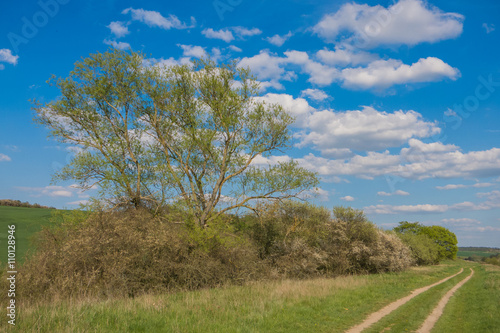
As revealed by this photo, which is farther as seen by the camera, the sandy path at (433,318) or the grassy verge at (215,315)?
the sandy path at (433,318)

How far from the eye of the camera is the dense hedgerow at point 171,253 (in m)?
14.8

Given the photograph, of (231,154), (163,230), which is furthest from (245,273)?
(231,154)

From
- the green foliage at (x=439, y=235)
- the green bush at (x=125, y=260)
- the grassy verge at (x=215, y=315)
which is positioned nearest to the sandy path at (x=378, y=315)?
the grassy verge at (x=215, y=315)

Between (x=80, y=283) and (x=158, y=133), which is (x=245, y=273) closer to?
(x=80, y=283)

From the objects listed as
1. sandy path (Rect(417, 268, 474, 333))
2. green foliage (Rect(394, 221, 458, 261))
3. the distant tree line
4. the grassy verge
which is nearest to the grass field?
the distant tree line

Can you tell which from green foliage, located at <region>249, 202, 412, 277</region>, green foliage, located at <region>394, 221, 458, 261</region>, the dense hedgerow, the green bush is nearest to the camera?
the green bush

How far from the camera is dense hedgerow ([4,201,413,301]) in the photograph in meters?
14.8

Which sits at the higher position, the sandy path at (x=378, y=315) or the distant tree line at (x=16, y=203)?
the distant tree line at (x=16, y=203)

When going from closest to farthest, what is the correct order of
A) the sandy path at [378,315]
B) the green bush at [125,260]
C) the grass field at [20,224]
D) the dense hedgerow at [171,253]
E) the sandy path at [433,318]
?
1. the sandy path at [378,315]
2. the sandy path at [433,318]
3. the green bush at [125,260]
4. the dense hedgerow at [171,253]
5. the grass field at [20,224]

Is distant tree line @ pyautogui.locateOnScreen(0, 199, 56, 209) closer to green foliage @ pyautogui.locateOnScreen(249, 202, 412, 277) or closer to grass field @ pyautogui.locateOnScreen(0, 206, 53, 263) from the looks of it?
grass field @ pyautogui.locateOnScreen(0, 206, 53, 263)

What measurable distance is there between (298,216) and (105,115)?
63.4 ft

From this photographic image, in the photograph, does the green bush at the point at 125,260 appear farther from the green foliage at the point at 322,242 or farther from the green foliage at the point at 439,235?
the green foliage at the point at 439,235

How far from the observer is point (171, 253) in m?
18.5

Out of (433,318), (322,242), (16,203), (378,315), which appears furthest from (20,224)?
(433,318)
